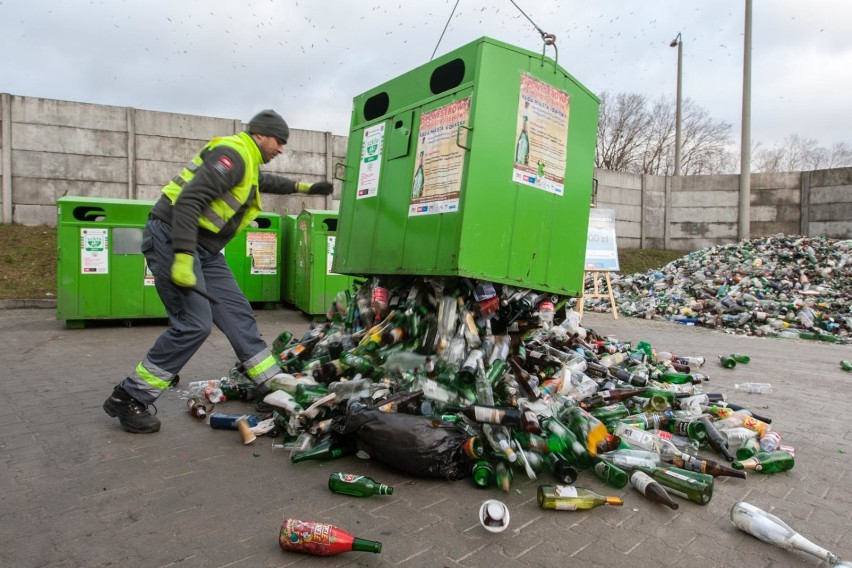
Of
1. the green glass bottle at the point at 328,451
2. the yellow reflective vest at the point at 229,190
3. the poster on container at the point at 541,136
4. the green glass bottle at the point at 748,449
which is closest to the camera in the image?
the green glass bottle at the point at 328,451

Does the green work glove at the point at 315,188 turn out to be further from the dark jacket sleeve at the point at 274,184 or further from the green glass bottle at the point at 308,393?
the green glass bottle at the point at 308,393

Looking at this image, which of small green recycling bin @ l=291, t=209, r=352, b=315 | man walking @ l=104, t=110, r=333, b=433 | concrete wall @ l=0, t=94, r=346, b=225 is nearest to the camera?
man walking @ l=104, t=110, r=333, b=433

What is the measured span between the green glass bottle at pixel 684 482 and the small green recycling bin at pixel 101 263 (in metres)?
7.31

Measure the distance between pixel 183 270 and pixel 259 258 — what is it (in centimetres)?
647

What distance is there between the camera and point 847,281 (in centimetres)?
1191

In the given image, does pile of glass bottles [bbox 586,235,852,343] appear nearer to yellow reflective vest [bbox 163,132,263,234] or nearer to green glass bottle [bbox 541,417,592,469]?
green glass bottle [bbox 541,417,592,469]

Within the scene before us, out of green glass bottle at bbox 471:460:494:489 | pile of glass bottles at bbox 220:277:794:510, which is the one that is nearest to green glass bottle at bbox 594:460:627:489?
pile of glass bottles at bbox 220:277:794:510

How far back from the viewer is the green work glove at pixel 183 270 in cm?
320

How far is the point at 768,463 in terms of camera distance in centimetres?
303

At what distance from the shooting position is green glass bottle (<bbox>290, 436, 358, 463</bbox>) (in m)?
3.00

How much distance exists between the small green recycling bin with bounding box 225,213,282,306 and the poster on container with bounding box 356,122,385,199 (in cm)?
531

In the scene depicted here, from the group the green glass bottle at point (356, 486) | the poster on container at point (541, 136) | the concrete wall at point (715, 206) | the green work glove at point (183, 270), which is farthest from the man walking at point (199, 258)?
the concrete wall at point (715, 206)

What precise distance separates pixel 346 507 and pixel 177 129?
12.6 meters

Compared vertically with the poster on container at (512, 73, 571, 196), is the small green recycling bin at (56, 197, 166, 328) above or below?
below
